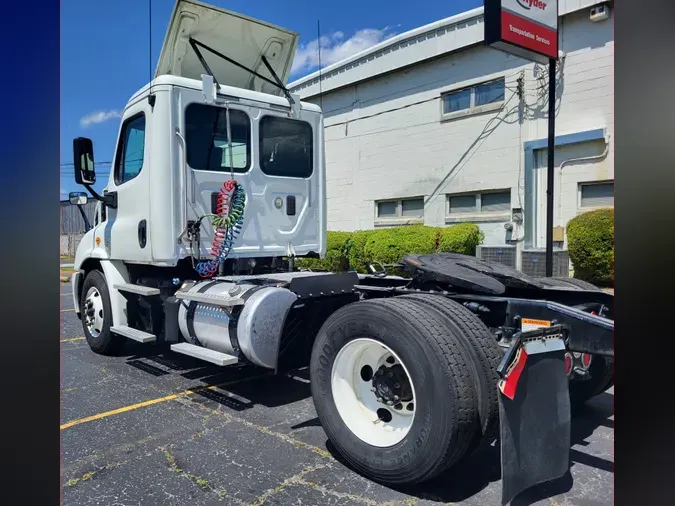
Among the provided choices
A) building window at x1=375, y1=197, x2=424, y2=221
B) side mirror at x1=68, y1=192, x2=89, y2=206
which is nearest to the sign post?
side mirror at x1=68, y1=192, x2=89, y2=206

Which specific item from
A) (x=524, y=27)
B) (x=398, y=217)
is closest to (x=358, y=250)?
(x=398, y=217)

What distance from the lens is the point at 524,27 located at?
651 cm

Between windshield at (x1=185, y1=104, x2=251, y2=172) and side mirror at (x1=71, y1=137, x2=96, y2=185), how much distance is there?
84 centimetres

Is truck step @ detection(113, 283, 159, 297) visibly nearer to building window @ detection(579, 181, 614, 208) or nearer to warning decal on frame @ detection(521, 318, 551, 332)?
warning decal on frame @ detection(521, 318, 551, 332)

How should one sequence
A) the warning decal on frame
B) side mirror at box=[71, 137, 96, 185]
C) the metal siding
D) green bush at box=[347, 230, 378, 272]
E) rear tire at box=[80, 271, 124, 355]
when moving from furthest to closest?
green bush at box=[347, 230, 378, 272] → the metal siding → rear tire at box=[80, 271, 124, 355] → side mirror at box=[71, 137, 96, 185] → the warning decal on frame

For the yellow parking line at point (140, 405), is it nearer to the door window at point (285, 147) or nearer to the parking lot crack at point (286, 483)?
the parking lot crack at point (286, 483)

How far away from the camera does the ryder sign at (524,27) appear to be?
5.94 m

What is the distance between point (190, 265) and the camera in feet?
17.9

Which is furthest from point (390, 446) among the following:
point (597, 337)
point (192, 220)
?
point (192, 220)

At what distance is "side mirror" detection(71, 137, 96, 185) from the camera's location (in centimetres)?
452

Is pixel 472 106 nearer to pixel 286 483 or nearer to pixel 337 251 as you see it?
pixel 337 251

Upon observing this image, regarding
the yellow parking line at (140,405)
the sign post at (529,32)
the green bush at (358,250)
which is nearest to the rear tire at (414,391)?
the yellow parking line at (140,405)

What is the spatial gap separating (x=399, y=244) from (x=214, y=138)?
7965 millimetres
